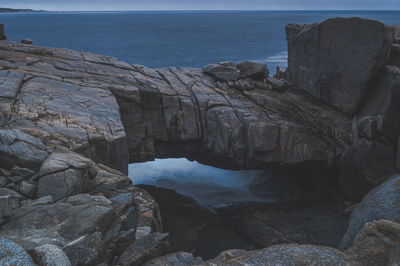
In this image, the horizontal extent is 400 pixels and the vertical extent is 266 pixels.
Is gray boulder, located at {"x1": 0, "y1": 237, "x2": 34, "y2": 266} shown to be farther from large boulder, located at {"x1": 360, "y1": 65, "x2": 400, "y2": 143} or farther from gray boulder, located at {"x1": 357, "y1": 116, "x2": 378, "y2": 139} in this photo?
gray boulder, located at {"x1": 357, "y1": 116, "x2": 378, "y2": 139}

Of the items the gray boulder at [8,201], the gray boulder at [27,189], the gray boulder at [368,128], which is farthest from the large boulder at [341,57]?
→ the gray boulder at [8,201]

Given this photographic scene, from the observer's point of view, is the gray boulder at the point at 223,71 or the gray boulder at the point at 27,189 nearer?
the gray boulder at the point at 27,189

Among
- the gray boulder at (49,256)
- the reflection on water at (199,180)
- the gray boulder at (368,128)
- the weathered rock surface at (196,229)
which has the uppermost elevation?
the gray boulder at (49,256)

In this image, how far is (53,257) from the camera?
233 inches

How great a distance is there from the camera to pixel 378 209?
9047mm

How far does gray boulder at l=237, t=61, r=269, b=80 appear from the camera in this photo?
74.5 feet

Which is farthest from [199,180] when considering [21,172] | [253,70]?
[21,172]

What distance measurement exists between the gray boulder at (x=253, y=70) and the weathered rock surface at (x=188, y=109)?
73cm

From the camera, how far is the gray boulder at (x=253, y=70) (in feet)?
74.5

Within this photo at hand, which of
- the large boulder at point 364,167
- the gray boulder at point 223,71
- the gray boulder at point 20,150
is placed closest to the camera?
the gray boulder at point 20,150

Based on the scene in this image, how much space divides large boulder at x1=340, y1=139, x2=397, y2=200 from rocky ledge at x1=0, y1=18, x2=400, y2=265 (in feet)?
0.21

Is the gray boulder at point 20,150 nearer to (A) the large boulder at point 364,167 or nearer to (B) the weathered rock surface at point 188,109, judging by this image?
(B) the weathered rock surface at point 188,109

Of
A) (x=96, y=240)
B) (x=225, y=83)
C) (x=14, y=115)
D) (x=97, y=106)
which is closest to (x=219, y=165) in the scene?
(x=225, y=83)

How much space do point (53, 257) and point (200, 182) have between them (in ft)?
61.2
